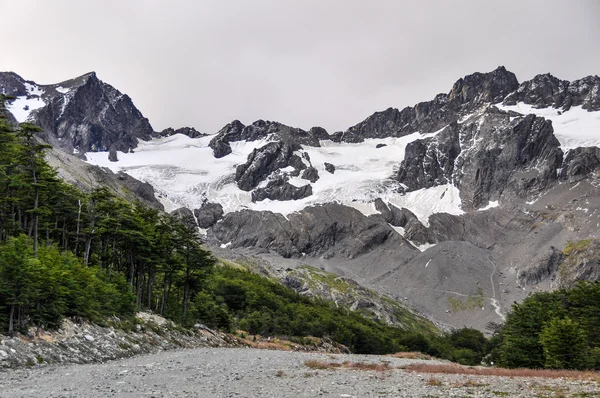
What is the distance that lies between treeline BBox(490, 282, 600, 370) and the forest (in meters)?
0.12

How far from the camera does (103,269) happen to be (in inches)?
2203

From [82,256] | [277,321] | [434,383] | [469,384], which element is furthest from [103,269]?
[469,384]

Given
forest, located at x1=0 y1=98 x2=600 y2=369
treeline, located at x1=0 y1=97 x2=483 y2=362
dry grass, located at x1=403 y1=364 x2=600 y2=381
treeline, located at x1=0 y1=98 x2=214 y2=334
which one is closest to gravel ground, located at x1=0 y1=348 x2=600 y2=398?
dry grass, located at x1=403 y1=364 x2=600 y2=381

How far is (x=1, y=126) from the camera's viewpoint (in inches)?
1791

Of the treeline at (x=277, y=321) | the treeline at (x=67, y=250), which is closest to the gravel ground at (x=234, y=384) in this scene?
the treeline at (x=67, y=250)

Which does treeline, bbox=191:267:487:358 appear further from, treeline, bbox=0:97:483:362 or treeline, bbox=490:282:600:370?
treeline, bbox=490:282:600:370

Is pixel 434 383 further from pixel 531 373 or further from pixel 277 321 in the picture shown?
pixel 277 321

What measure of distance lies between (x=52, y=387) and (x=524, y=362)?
2053 inches

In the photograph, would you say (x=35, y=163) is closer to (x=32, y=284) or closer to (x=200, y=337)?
(x=32, y=284)

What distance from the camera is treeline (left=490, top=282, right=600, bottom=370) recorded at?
46.8m

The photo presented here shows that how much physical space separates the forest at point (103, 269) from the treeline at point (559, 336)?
0.12 metres

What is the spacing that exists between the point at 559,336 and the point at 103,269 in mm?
49918

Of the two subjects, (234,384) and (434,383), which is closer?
(234,384)

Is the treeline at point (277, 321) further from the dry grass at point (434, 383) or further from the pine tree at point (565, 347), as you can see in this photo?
the dry grass at point (434, 383)
